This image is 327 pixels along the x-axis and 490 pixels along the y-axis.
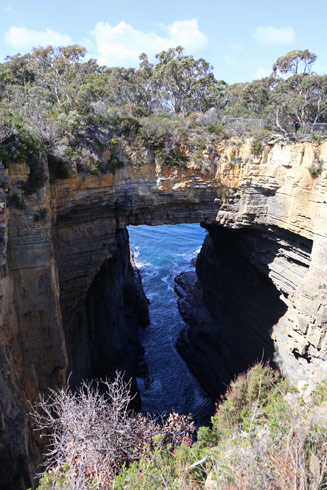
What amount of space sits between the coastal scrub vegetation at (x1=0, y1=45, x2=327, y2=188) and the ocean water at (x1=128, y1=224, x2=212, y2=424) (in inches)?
569

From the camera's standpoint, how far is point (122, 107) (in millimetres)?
18203

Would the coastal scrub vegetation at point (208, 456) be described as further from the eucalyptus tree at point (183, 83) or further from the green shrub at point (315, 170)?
the eucalyptus tree at point (183, 83)

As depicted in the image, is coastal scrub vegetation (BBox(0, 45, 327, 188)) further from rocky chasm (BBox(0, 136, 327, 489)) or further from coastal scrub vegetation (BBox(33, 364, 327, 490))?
coastal scrub vegetation (BBox(33, 364, 327, 490))

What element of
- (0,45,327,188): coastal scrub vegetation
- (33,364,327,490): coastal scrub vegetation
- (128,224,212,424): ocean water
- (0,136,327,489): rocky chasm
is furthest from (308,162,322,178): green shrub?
(128,224,212,424): ocean water

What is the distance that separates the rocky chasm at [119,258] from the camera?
997 centimetres

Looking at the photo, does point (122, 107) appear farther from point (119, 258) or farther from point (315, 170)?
point (315, 170)

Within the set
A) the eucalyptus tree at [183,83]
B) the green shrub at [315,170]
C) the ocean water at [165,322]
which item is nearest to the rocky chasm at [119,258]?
the green shrub at [315,170]

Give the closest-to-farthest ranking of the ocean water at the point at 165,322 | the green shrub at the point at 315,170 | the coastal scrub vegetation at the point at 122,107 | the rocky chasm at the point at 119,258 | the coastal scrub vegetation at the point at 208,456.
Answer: the coastal scrub vegetation at the point at 208,456 → the rocky chasm at the point at 119,258 → the coastal scrub vegetation at the point at 122,107 → the green shrub at the point at 315,170 → the ocean water at the point at 165,322

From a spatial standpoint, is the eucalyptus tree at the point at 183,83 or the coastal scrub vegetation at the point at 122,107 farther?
the eucalyptus tree at the point at 183,83

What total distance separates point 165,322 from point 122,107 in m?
17.9

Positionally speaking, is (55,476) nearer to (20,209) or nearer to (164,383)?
(20,209)

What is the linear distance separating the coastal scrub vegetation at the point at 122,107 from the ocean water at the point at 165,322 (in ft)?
47.4

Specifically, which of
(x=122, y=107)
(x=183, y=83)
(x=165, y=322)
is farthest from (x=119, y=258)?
(x=183, y=83)

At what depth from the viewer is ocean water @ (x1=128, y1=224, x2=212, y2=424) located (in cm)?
2053
